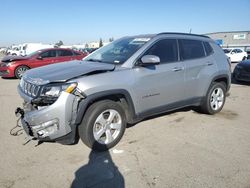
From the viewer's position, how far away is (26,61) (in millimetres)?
11641

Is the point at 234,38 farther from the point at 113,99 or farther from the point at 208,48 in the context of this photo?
the point at 113,99

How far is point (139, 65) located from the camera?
4102 millimetres

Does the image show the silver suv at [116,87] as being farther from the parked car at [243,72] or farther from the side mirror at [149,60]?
the parked car at [243,72]

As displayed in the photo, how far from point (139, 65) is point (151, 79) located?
33 centimetres

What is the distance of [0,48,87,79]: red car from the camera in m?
11.5

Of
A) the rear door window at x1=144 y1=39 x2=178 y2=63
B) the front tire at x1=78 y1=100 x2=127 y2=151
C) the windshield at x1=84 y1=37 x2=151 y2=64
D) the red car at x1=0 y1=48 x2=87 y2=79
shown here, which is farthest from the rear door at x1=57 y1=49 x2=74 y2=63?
the front tire at x1=78 y1=100 x2=127 y2=151

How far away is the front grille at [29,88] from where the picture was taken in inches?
140

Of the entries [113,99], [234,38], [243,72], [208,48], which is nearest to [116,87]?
[113,99]

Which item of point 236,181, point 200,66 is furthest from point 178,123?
point 236,181

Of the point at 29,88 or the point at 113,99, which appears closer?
the point at 29,88

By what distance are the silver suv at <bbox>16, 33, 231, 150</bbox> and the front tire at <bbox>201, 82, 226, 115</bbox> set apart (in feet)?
0.10

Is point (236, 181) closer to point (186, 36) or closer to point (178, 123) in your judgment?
point (178, 123)

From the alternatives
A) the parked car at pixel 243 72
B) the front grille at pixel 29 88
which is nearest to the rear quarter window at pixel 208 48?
the front grille at pixel 29 88

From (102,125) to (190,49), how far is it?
8.45 feet
